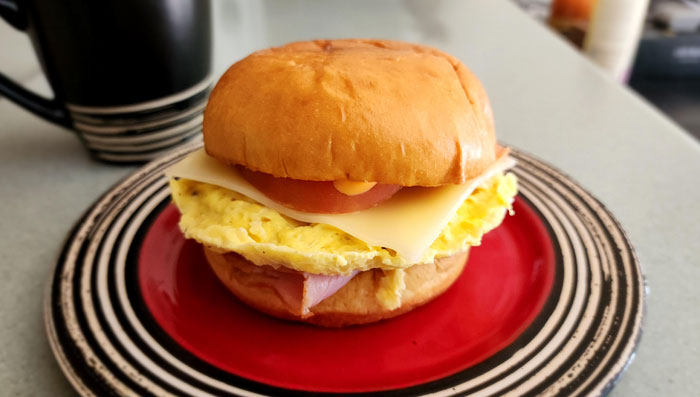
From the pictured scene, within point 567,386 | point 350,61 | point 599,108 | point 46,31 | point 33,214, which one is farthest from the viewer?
point 599,108

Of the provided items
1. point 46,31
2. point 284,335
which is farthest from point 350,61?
point 46,31

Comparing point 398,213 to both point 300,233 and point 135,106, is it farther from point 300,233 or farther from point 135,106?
point 135,106

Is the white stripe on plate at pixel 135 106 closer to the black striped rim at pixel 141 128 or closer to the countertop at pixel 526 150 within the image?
the black striped rim at pixel 141 128

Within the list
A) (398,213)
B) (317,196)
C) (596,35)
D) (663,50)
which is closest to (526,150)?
(398,213)

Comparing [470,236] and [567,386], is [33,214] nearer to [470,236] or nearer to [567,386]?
[470,236]

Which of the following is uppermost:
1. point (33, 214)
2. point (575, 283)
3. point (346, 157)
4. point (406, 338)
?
point (346, 157)
